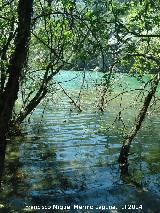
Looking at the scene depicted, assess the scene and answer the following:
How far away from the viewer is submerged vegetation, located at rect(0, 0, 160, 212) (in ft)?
26.5

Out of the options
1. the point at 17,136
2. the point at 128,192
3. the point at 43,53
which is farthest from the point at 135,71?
the point at 17,136

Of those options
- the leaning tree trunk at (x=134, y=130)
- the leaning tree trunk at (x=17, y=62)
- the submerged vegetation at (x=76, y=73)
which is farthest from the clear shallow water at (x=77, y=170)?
the leaning tree trunk at (x=17, y=62)

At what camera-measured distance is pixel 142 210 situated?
12.5 metres

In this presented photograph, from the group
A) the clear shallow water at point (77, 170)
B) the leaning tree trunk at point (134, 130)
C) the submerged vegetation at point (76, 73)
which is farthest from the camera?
the leaning tree trunk at point (134, 130)

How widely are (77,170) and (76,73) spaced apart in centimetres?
637

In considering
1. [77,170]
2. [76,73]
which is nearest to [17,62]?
[77,170]

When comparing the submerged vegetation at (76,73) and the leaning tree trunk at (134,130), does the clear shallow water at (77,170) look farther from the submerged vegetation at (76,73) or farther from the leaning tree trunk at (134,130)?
the leaning tree trunk at (134,130)

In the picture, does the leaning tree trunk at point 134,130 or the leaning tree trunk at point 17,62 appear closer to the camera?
the leaning tree trunk at point 17,62

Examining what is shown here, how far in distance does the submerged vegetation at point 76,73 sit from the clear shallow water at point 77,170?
6 centimetres

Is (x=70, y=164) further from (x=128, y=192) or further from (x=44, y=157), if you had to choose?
(x=128, y=192)

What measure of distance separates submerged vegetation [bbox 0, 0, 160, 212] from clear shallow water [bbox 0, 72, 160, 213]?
0.06 m

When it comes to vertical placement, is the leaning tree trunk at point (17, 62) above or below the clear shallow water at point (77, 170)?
above

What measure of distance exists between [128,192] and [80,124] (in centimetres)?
1768

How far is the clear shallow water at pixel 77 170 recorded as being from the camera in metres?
13.4
